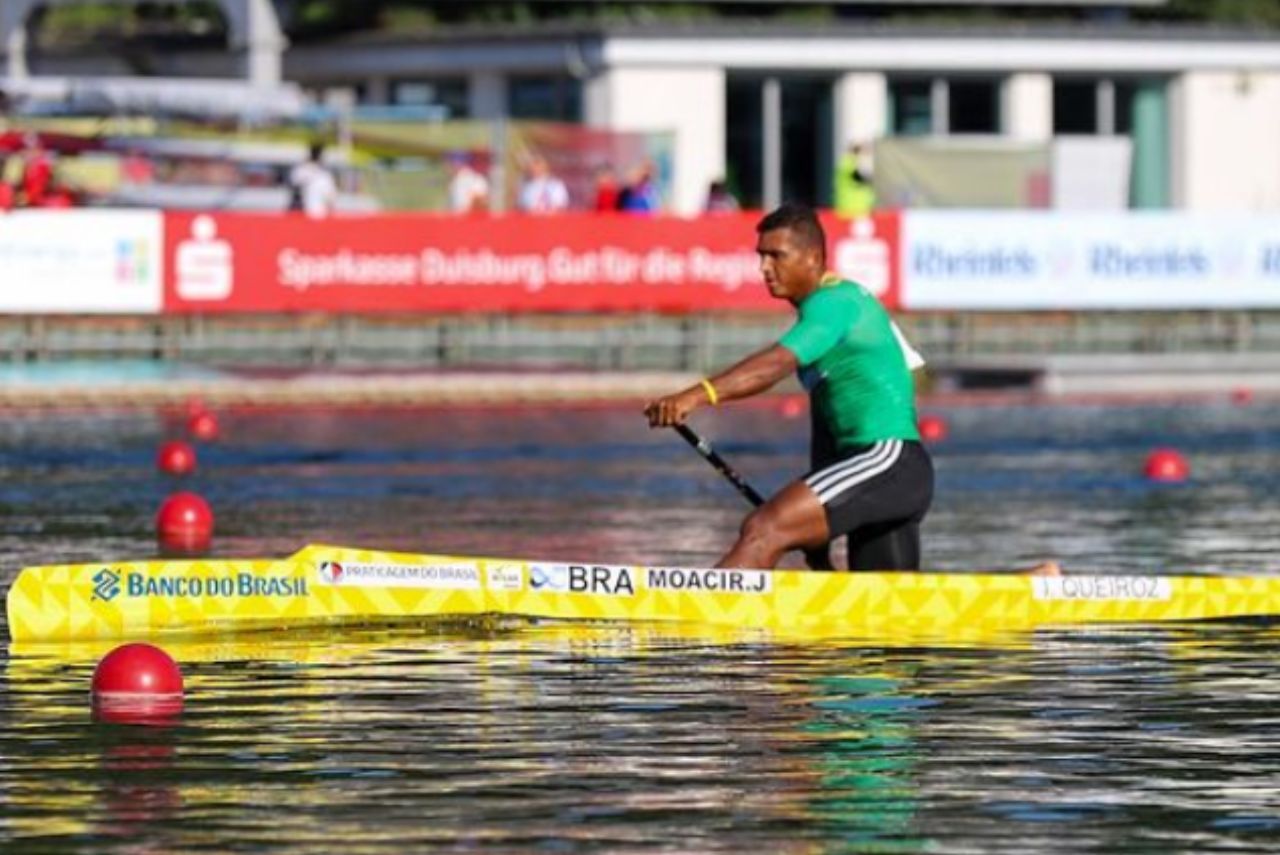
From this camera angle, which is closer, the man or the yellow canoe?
the man

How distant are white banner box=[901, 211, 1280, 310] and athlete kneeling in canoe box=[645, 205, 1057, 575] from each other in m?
22.9

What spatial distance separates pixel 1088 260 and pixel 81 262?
10.9 meters

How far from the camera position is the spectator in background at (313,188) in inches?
1567

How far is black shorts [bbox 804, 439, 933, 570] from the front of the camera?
50.2 feet

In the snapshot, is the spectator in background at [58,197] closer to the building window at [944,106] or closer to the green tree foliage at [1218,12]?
the building window at [944,106]

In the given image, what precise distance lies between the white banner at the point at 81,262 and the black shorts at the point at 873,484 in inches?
828

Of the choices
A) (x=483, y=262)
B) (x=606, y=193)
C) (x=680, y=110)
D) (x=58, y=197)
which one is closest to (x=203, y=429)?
(x=483, y=262)

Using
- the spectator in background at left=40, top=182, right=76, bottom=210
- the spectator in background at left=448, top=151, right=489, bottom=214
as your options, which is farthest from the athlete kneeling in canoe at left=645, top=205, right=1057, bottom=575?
the spectator in background at left=40, top=182, right=76, bottom=210

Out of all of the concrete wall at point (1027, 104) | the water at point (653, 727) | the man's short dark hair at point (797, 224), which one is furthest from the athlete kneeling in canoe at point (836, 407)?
the concrete wall at point (1027, 104)

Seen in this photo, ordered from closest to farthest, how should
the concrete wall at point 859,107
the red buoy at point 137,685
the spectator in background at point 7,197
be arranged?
the red buoy at point 137,685 < the spectator in background at point 7,197 < the concrete wall at point 859,107

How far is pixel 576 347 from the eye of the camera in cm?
3891

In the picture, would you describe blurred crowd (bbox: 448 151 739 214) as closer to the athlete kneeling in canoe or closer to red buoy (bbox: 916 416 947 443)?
red buoy (bbox: 916 416 947 443)

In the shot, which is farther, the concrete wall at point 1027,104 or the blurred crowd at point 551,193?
the concrete wall at point 1027,104

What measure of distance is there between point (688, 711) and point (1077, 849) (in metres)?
3.18
